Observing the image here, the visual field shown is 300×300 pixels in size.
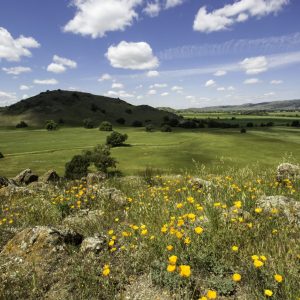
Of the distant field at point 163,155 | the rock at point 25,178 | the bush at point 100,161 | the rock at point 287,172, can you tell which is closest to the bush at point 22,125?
the distant field at point 163,155

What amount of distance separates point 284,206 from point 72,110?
124715 millimetres

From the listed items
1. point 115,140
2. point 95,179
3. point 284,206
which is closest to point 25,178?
point 95,179

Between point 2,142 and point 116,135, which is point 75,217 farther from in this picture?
point 2,142

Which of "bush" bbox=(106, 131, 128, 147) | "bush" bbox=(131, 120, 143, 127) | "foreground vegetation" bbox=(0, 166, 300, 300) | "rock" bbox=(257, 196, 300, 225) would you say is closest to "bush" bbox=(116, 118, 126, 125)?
"bush" bbox=(131, 120, 143, 127)

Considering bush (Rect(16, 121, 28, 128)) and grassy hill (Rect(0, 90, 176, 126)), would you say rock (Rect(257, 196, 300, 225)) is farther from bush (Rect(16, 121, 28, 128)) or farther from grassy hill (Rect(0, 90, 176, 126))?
bush (Rect(16, 121, 28, 128))

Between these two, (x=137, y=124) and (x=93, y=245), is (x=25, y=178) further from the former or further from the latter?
(x=137, y=124)

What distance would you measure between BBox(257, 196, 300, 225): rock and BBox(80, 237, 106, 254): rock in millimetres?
3651

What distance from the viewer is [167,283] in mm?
4250

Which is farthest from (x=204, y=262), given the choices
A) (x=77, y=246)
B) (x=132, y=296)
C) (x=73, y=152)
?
(x=73, y=152)

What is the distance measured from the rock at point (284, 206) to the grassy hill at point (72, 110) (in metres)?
106

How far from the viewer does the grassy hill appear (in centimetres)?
11365

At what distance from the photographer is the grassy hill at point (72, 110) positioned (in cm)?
11365

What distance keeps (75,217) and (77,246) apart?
168cm

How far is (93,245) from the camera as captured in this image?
548 cm
